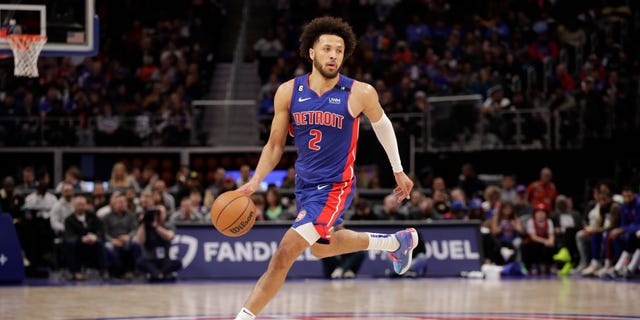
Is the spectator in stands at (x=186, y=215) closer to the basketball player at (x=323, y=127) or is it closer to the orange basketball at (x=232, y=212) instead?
the basketball player at (x=323, y=127)

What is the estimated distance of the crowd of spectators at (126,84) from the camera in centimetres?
2188

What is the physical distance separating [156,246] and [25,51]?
14.2 ft

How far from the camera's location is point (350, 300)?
40.7 feet

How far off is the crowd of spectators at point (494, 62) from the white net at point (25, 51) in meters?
9.70

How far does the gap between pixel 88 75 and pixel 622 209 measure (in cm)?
1282

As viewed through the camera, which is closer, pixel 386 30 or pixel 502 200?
pixel 502 200

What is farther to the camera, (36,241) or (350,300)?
(36,241)

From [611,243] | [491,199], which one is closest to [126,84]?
[491,199]

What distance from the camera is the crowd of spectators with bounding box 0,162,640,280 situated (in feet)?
53.4

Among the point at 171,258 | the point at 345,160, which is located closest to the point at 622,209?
the point at 171,258

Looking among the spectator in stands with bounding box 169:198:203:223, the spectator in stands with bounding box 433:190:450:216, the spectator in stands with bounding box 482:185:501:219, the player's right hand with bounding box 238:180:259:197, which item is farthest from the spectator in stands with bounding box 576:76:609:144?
the player's right hand with bounding box 238:180:259:197

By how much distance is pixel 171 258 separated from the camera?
53.1 ft

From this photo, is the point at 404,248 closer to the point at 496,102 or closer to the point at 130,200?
the point at 130,200

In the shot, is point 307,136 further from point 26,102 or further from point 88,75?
point 88,75
